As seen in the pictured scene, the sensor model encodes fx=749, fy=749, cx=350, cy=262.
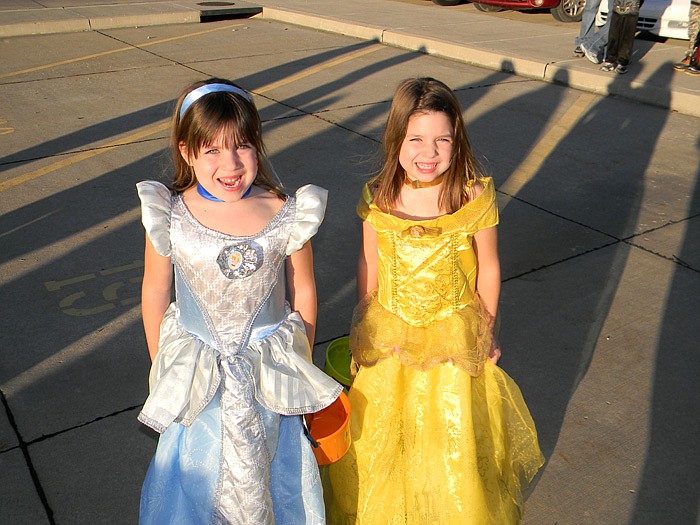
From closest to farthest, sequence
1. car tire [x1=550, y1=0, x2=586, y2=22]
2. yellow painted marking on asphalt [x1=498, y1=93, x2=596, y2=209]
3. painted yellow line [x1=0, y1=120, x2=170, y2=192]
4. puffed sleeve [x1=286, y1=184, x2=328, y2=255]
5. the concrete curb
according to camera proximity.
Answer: puffed sleeve [x1=286, y1=184, x2=328, y2=255] → painted yellow line [x1=0, y1=120, x2=170, y2=192] → yellow painted marking on asphalt [x1=498, y1=93, x2=596, y2=209] → the concrete curb → car tire [x1=550, y1=0, x2=586, y2=22]

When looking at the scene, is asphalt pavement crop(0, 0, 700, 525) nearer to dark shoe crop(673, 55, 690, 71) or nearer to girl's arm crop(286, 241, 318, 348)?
dark shoe crop(673, 55, 690, 71)

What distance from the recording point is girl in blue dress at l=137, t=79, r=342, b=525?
6.94ft

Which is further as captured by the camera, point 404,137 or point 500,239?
point 500,239

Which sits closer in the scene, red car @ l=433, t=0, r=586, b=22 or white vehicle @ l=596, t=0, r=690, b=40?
white vehicle @ l=596, t=0, r=690, b=40

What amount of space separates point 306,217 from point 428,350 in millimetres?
650

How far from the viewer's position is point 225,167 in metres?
2.13

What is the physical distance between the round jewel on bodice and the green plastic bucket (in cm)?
70

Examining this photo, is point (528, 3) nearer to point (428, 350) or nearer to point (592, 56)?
point (592, 56)

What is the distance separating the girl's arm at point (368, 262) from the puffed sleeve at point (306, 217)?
1.38ft

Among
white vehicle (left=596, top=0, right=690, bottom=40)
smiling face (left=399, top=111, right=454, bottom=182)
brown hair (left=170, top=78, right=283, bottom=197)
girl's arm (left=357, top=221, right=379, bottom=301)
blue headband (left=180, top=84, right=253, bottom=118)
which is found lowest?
white vehicle (left=596, top=0, right=690, bottom=40)

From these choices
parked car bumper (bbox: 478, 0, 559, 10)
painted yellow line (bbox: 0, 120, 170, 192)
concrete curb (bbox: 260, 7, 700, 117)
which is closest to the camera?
painted yellow line (bbox: 0, 120, 170, 192)

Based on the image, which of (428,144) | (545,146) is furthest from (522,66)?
(428,144)

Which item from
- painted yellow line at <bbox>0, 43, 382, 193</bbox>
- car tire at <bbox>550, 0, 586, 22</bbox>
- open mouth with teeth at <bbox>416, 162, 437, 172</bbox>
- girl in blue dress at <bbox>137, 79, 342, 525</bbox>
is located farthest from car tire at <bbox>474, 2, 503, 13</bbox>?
girl in blue dress at <bbox>137, 79, 342, 525</bbox>

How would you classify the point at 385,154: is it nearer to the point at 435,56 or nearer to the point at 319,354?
the point at 319,354
